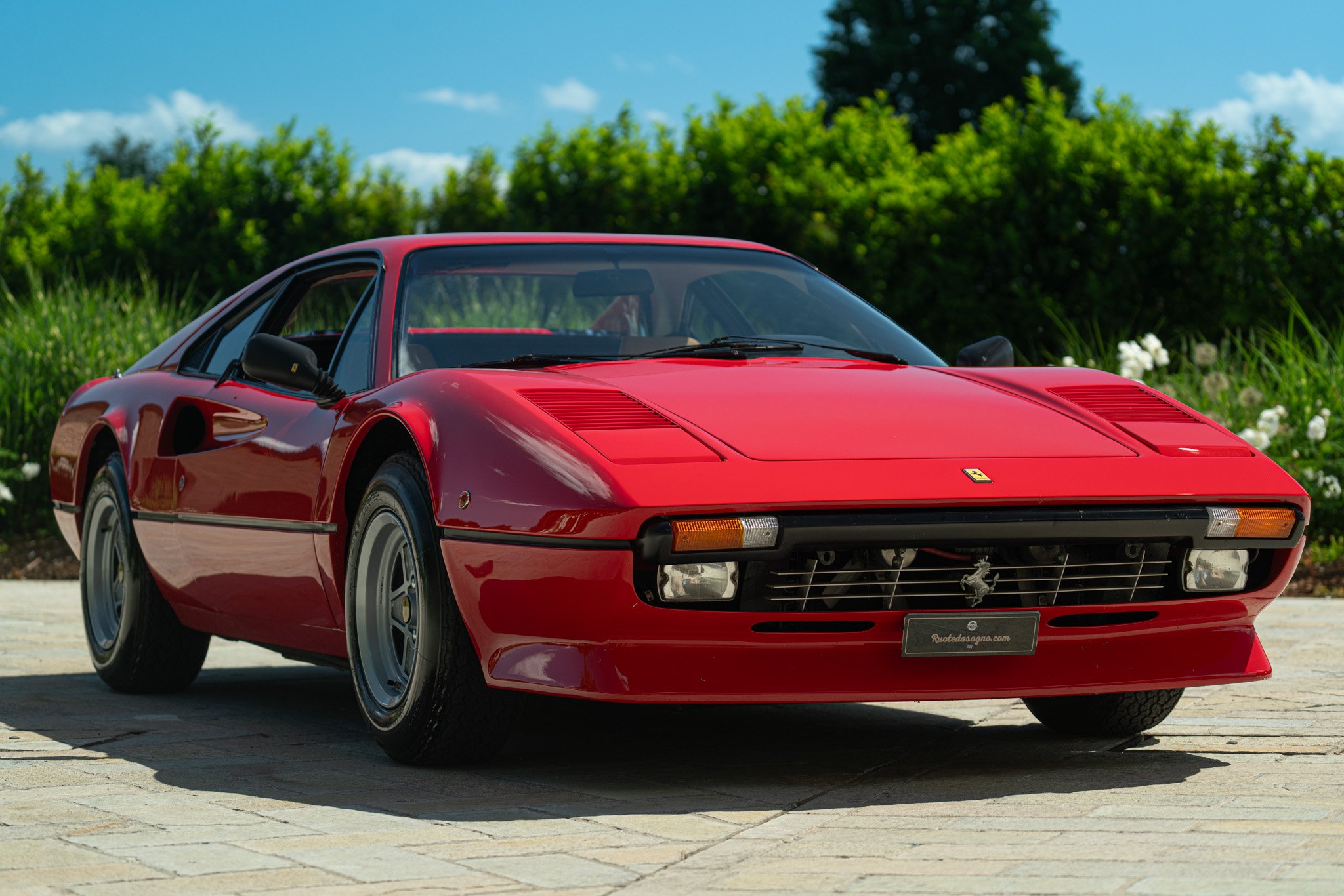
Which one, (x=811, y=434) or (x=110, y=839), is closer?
(x=110, y=839)

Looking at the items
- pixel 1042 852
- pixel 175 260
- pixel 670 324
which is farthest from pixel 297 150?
pixel 1042 852

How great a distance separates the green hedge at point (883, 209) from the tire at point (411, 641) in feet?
28.5

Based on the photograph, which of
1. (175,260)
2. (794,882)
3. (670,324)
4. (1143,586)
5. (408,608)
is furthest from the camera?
(175,260)

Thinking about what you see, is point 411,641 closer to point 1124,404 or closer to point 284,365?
point 284,365

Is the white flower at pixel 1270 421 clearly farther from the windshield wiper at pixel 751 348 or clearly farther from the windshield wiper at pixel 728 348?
the windshield wiper at pixel 728 348

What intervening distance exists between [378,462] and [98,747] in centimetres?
106

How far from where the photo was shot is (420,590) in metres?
4.03

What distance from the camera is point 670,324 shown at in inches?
209

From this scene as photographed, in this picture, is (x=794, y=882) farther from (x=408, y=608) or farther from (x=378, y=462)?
(x=378, y=462)

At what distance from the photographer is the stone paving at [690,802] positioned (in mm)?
3025

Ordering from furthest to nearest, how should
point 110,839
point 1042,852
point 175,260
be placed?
point 175,260 → point 110,839 → point 1042,852

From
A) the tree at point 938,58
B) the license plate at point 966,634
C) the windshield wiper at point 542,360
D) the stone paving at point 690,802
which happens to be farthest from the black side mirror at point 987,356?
the tree at point 938,58

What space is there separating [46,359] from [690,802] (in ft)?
29.2

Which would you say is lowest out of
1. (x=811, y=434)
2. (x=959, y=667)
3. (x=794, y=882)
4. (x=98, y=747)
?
(x=98, y=747)
